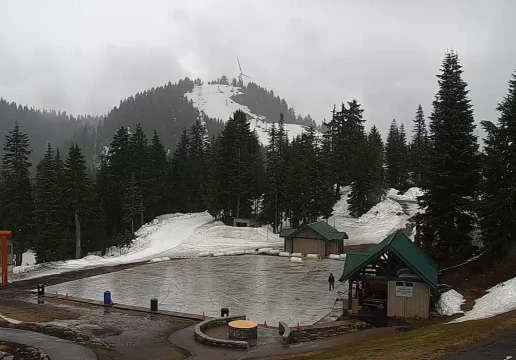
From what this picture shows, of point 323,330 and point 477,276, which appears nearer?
point 323,330

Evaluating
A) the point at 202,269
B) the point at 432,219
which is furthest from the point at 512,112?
the point at 202,269

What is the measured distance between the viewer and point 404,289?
24125 millimetres

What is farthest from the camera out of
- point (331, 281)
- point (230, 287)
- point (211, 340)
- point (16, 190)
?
point (16, 190)

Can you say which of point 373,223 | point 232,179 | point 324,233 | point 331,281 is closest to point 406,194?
point 373,223

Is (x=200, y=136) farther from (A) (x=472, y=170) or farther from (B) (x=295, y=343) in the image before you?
(B) (x=295, y=343)

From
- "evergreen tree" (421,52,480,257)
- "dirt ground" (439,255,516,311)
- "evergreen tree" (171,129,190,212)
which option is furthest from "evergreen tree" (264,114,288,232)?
"dirt ground" (439,255,516,311)

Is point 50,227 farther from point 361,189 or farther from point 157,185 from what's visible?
point 361,189

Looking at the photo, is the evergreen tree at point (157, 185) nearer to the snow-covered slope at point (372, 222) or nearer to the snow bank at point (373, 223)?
the snow-covered slope at point (372, 222)

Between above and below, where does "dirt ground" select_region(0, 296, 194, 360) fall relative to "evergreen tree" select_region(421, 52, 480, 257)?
below

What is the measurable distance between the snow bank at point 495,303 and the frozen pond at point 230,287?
7968mm

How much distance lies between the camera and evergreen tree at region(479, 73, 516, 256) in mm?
26609

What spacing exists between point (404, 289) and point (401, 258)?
1.87m

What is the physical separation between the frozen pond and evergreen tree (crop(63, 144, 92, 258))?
1591 cm

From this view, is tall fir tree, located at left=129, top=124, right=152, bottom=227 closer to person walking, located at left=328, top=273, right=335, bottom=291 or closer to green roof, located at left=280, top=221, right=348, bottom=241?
green roof, located at left=280, top=221, right=348, bottom=241
